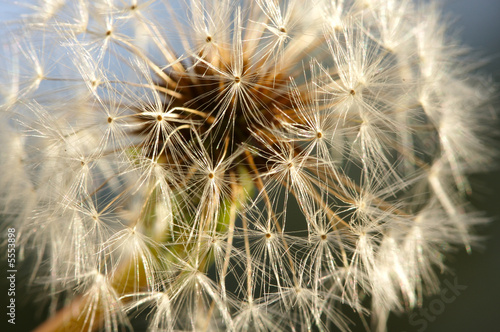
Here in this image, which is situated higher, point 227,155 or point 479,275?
point 227,155

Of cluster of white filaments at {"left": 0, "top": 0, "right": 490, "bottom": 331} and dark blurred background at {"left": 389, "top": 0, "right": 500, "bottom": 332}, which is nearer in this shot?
→ cluster of white filaments at {"left": 0, "top": 0, "right": 490, "bottom": 331}

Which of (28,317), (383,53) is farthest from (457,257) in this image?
(28,317)

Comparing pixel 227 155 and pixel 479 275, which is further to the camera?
pixel 479 275

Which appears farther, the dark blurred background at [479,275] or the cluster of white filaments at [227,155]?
the dark blurred background at [479,275]

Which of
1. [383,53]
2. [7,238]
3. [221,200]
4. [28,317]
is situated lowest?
[28,317]

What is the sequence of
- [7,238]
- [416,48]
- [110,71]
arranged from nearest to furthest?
[110,71]
[416,48]
[7,238]

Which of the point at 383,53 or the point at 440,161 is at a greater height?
the point at 383,53

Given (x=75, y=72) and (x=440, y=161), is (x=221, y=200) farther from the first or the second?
(x=440, y=161)

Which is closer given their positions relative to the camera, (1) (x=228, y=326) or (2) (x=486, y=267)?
(1) (x=228, y=326)
